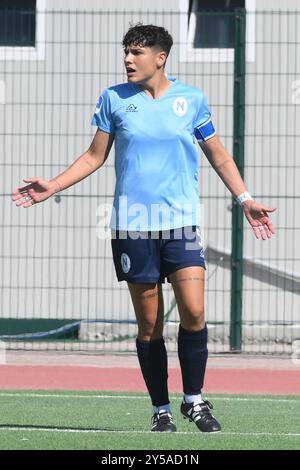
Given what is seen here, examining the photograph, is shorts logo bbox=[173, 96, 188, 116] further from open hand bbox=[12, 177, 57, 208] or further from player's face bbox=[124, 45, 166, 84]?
open hand bbox=[12, 177, 57, 208]

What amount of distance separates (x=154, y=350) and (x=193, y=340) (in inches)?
9.3

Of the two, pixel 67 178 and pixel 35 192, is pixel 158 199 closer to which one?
pixel 67 178

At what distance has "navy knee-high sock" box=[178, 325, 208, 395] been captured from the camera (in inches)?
279

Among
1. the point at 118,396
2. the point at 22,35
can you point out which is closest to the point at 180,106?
the point at 118,396

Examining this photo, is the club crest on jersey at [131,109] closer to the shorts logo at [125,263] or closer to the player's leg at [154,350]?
the shorts logo at [125,263]

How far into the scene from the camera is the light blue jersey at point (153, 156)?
22.8 ft

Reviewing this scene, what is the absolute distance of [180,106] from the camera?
705 centimetres

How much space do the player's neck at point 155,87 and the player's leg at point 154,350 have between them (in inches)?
39.6

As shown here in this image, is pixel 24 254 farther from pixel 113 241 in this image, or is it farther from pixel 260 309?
pixel 113 241

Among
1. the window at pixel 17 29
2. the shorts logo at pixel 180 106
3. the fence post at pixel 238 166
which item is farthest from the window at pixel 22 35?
the shorts logo at pixel 180 106

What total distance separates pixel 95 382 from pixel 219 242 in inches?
151

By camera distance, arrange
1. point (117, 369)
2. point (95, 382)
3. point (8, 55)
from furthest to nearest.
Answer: point (8, 55) < point (117, 369) < point (95, 382)

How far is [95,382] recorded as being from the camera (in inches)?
440

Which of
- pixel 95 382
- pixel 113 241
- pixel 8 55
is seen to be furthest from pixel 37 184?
pixel 8 55
